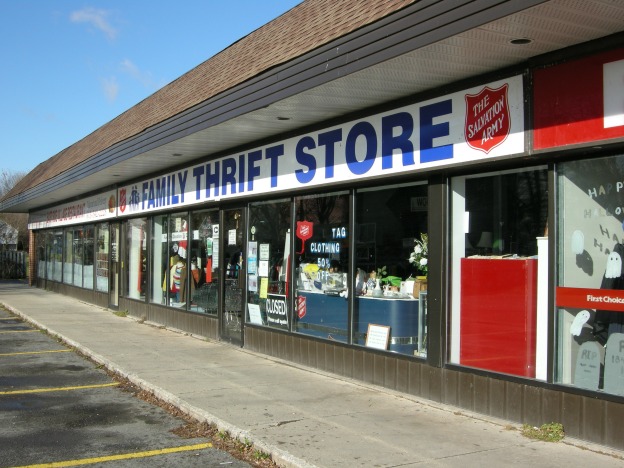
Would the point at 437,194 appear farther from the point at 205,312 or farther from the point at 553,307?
the point at 205,312

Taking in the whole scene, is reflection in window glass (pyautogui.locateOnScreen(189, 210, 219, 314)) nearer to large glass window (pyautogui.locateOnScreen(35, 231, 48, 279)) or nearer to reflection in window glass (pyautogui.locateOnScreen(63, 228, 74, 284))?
reflection in window glass (pyautogui.locateOnScreen(63, 228, 74, 284))

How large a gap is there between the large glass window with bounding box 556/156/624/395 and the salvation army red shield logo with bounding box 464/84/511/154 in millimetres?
763

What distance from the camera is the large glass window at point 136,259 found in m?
17.7

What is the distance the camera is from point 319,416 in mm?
7188

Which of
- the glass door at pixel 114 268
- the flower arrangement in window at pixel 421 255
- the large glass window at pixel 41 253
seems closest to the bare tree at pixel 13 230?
the large glass window at pixel 41 253

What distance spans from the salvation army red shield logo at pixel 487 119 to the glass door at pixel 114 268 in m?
14.5

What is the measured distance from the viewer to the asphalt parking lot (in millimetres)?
5992

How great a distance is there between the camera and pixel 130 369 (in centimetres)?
993

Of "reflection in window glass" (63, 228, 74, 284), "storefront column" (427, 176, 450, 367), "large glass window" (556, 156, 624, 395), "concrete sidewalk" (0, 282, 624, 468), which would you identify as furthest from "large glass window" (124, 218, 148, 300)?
"large glass window" (556, 156, 624, 395)

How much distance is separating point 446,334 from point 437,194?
164cm

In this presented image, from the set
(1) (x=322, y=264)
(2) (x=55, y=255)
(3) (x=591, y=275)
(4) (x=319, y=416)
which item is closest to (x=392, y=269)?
(1) (x=322, y=264)

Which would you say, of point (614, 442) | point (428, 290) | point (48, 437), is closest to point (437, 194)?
point (428, 290)

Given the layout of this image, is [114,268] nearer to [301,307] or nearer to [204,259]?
[204,259]

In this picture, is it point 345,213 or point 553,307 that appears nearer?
point 553,307
